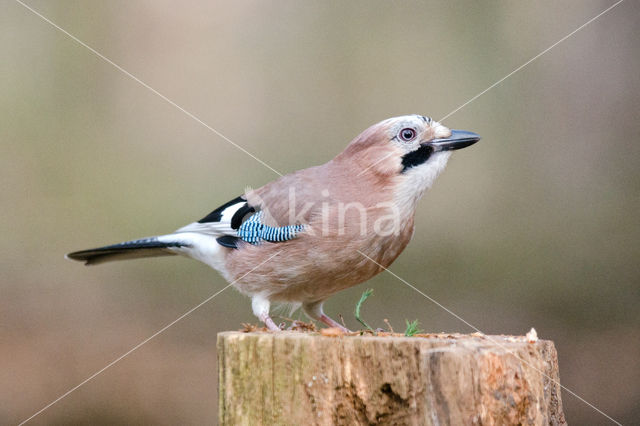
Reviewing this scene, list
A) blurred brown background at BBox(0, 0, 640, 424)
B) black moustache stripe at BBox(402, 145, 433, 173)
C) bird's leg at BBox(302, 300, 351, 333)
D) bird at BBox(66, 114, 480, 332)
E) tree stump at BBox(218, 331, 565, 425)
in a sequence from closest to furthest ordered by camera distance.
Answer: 1. tree stump at BBox(218, 331, 565, 425)
2. bird at BBox(66, 114, 480, 332)
3. black moustache stripe at BBox(402, 145, 433, 173)
4. bird's leg at BBox(302, 300, 351, 333)
5. blurred brown background at BBox(0, 0, 640, 424)

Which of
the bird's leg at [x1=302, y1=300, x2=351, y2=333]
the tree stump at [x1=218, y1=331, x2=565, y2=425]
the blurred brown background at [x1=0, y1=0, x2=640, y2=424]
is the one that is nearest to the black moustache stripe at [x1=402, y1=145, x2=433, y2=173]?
the bird's leg at [x1=302, y1=300, x2=351, y2=333]

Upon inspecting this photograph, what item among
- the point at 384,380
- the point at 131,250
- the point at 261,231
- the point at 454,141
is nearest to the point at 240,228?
the point at 261,231

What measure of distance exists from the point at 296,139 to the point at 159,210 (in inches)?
83.1

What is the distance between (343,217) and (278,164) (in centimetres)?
456

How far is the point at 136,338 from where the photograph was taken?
8438 mm

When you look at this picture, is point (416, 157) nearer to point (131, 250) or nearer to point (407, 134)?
point (407, 134)

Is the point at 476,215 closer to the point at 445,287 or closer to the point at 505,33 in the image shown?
the point at 445,287

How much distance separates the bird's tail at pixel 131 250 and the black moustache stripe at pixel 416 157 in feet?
5.89

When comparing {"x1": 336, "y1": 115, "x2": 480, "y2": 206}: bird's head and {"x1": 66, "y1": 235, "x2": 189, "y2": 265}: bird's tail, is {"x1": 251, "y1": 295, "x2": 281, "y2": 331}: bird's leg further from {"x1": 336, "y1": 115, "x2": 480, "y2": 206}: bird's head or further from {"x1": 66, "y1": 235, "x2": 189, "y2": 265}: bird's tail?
{"x1": 336, "y1": 115, "x2": 480, "y2": 206}: bird's head

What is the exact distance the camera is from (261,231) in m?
4.49

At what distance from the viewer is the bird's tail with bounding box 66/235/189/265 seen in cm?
494

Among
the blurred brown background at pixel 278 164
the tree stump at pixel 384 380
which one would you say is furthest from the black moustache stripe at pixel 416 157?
the blurred brown background at pixel 278 164

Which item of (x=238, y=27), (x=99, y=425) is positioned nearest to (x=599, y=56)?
(x=238, y=27)

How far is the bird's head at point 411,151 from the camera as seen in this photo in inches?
167
